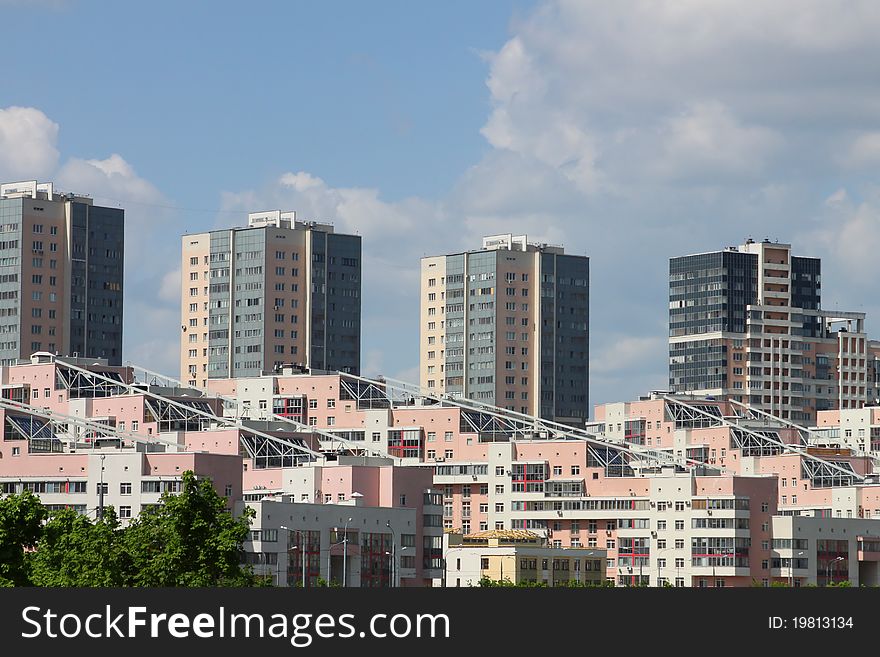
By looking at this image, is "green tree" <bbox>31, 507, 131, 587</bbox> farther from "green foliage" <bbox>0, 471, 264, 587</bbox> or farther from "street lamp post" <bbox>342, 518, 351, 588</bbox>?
"street lamp post" <bbox>342, 518, 351, 588</bbox>

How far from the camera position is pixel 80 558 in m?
140

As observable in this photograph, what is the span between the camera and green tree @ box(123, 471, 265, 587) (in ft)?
453

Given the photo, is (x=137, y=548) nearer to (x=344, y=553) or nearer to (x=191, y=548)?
(x=191, y=548)

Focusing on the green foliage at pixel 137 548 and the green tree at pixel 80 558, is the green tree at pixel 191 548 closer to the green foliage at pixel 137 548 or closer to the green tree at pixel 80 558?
the green foliage at pixel 137 548

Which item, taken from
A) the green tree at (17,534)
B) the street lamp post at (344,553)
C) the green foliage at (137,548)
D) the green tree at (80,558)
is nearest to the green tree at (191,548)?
the green foliage at (137,548)

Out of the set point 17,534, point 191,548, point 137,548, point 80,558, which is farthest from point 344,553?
point 17,534

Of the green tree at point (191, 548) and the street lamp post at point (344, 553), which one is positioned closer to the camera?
the green tree at point (191, 548)

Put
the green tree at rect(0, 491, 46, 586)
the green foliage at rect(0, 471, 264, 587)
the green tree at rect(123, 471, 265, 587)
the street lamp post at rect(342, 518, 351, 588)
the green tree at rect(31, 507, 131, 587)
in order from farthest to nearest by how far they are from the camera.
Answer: the street lamp post at rect(342, 518, 351, 588) → the green tree at rect(123, 471, 265, 587) → the green tree at rect(31, 507, 131, 587) → the green foliage at rect(0, 471, 264, 587) → the green tree at rect(0, 491, 46, 586)

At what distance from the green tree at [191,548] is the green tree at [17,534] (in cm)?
799

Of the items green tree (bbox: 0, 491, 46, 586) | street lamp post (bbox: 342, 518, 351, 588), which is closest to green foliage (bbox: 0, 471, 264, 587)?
green tree (bbox: 0, 491, 46, 586)

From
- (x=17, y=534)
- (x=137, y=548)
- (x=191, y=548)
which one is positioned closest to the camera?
(x=17, y=534)

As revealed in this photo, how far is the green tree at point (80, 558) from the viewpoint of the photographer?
13725 cm

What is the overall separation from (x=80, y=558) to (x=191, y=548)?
796cm

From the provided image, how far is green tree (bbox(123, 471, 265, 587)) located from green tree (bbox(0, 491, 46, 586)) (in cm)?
799
